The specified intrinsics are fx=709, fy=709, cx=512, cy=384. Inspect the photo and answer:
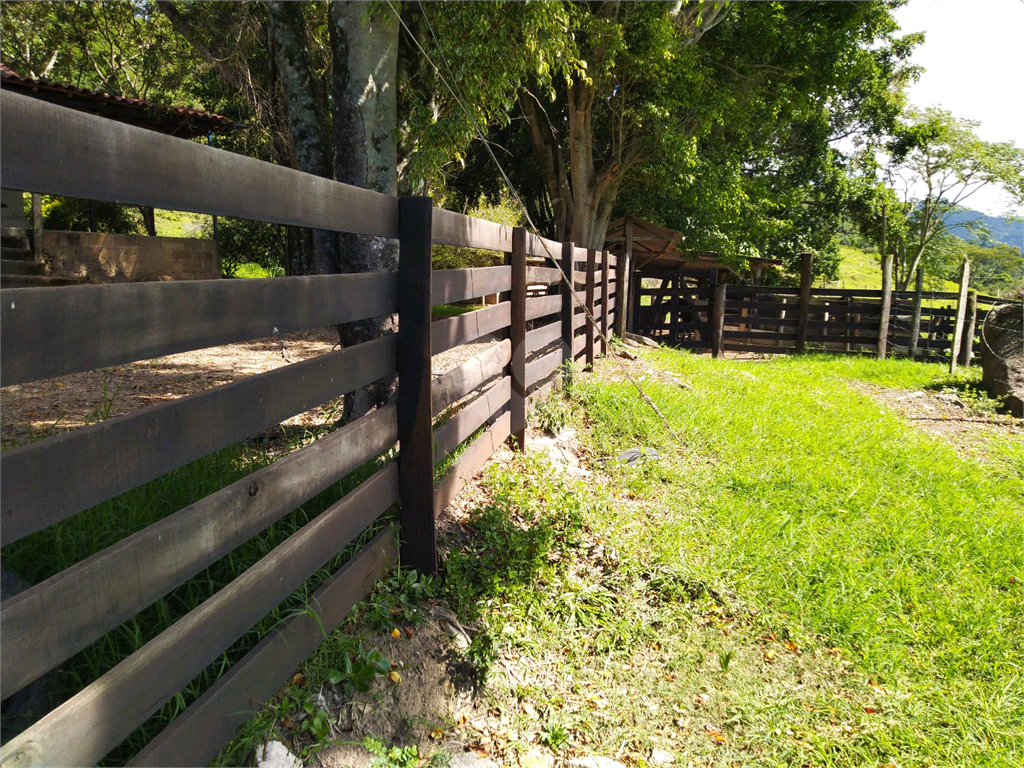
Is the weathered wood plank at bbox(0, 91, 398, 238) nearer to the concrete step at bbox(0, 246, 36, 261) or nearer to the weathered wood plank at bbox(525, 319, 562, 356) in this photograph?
the weathered wood plank at bbox(525, 319, 562, 356)

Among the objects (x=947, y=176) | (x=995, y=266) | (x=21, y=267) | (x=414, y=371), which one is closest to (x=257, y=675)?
(x=414, y=371)

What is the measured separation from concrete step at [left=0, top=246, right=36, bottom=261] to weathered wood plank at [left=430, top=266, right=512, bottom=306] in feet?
31.0

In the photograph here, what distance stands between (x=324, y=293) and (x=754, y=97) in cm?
1622

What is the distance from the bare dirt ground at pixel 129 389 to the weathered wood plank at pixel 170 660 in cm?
187

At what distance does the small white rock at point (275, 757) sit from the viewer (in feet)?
6.83

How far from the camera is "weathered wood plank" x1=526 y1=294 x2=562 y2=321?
19.4 ft

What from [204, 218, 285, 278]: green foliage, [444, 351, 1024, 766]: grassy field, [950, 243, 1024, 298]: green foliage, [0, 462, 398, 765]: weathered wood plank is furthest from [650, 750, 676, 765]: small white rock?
[950, 243, 1024, 298]: green foliage

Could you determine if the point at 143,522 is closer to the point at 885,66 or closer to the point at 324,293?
the point at 324,293

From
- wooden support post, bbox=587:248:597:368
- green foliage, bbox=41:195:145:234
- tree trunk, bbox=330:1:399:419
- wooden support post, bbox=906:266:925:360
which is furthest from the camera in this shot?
green foliage, bbox=41:195:145:234

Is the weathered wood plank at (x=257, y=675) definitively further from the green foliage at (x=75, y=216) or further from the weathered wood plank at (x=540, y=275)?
the green foliage at (x=75, y=216)

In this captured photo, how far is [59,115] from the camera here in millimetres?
1431

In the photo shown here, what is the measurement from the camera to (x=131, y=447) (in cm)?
160

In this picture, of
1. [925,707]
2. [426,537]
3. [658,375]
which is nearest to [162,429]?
[426,537]

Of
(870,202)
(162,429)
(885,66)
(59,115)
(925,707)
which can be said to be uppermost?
(885,66)
